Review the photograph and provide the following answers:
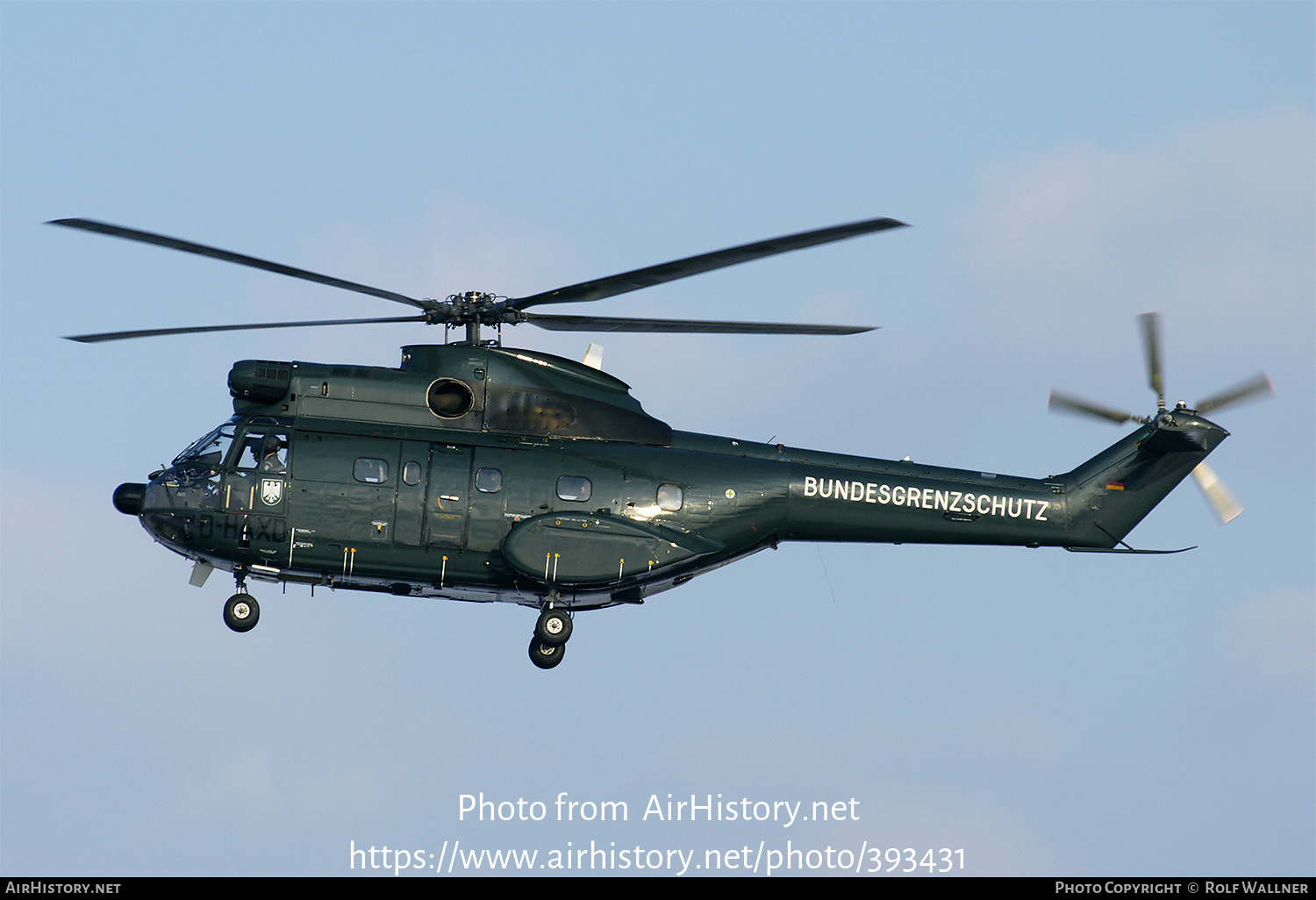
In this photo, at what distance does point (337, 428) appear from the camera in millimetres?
29328

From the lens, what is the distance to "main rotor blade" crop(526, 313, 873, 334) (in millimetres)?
28938

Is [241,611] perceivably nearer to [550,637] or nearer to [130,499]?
[130,499]

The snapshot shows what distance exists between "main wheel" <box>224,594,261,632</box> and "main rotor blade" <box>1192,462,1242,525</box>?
1809 centimetres

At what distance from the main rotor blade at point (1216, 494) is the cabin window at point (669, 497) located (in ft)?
33.6

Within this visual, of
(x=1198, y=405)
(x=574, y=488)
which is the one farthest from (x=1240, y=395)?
(x=574, y=488)

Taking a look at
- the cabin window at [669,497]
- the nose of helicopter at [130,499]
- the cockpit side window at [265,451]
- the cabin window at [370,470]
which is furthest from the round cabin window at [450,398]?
the nose of helicopter at [130,499]

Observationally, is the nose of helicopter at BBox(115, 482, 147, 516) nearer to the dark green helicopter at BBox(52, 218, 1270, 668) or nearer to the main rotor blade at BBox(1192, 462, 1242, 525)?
the dark green helicopter at BBox(52, 218, 1270, 668)

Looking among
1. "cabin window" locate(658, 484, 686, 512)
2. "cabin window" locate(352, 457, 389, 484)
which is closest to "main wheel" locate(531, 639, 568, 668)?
"cabin window" locate(658, 484, 686, 512)

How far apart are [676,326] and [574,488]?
→ 3.47 meters

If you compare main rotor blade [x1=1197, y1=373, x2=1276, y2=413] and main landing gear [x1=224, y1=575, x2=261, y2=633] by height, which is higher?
main rotor blade [x1=1197, y1=373, x2=1276, y2=413]

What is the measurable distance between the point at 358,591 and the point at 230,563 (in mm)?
2336
